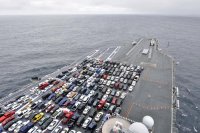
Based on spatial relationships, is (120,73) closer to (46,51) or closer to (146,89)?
(146,89)

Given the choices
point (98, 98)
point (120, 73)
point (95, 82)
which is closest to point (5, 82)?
point (95, 82)

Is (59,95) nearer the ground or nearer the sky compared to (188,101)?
nearer the sky

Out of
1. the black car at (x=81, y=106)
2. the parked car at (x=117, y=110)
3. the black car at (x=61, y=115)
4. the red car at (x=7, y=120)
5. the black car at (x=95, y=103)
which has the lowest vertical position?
the red car at (x=7, y=120)

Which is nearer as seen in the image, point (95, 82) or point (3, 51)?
point (95, 82)

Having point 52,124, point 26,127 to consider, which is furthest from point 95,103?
point 26,127

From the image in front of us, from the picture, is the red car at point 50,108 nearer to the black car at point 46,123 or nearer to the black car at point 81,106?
the black car at point 46,123

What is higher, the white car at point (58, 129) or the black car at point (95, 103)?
the black car at point (95, 103)

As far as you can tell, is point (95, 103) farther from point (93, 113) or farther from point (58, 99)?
point (58, 99)

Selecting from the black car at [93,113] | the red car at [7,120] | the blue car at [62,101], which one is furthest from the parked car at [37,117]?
the black car at [93,113]
